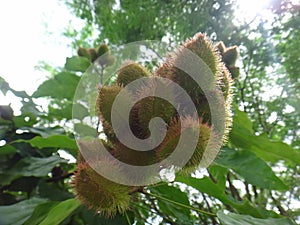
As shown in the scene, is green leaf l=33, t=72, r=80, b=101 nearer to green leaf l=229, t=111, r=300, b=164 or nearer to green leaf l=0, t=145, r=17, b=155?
green leaf l=0, t=145, r=17, b=155

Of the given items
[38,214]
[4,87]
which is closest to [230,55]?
[38,214]

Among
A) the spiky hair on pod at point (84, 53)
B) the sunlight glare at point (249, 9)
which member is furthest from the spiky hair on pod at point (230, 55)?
the spiky hair on pod at point (84, 53)

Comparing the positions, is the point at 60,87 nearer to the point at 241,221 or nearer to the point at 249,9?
the point at 249,9

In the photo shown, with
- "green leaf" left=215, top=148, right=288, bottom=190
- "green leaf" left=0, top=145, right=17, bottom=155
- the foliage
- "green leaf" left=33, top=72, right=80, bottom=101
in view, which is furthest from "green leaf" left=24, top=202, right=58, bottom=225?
"green leaf" left=33, top=72, right=80, bottom=101

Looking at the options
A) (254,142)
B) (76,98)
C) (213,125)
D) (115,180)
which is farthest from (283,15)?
(115,180)

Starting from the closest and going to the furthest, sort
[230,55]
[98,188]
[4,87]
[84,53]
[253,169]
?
1. [98,188]
2. [230,55]
3. [253,169]
4. [4,87]
5. [84,53]

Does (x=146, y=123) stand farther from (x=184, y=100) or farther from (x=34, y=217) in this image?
(x=34, y=217)
